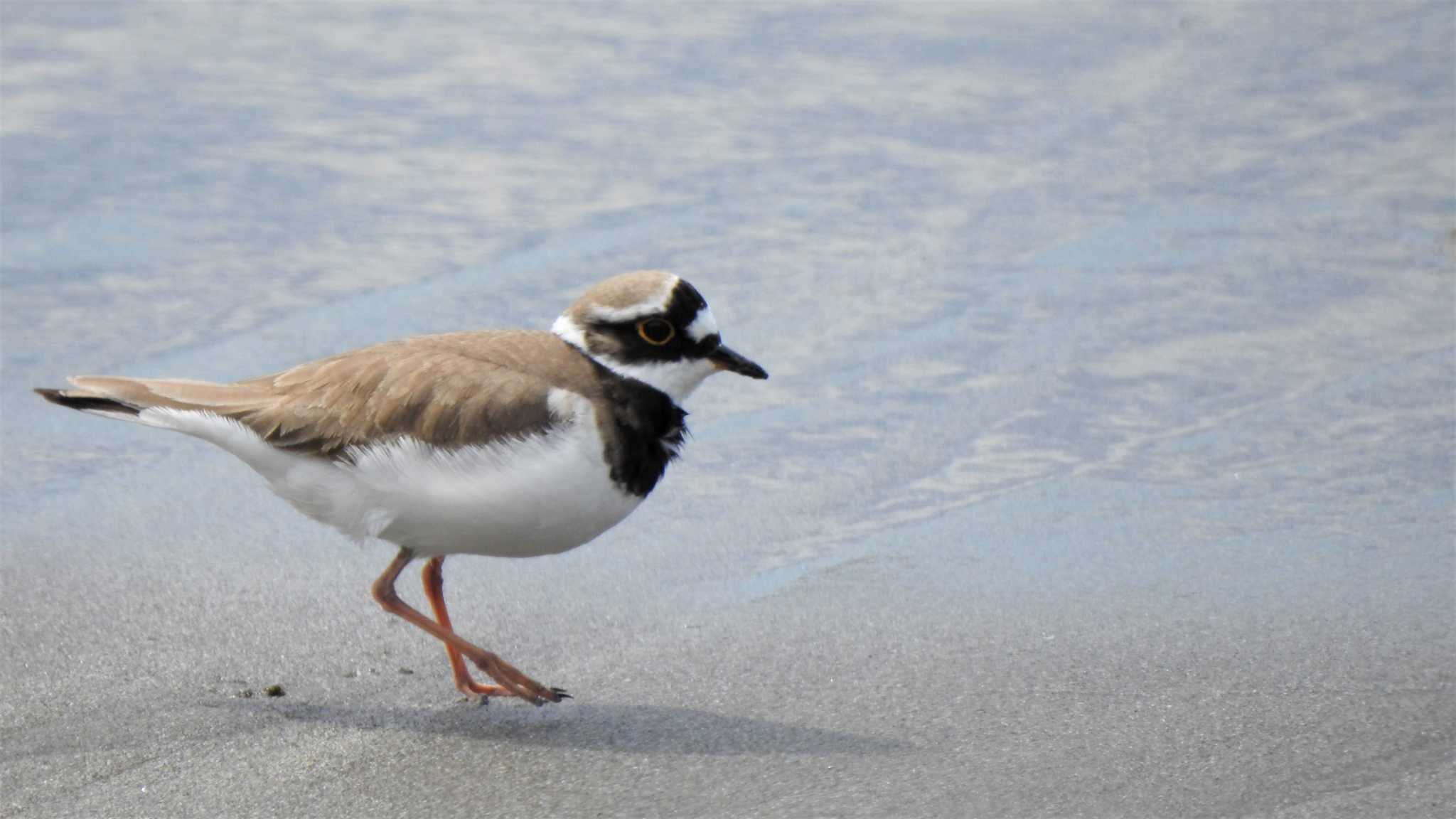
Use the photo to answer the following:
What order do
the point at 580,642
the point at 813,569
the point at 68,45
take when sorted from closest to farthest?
the point at 580,642 < the point at 813,569 < the point at 68,45

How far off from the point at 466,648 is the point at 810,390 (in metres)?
2.45

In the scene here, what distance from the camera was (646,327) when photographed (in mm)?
4605

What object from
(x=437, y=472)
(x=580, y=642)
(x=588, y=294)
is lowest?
(x=580, y=642)

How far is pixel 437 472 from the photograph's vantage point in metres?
4.45

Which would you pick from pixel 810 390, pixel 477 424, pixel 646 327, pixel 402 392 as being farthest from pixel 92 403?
pixel 810 390

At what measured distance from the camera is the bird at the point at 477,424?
14.5 ft

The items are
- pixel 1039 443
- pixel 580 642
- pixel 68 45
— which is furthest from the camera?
pixel 68 45

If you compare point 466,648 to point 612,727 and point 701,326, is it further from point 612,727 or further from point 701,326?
point 701,326

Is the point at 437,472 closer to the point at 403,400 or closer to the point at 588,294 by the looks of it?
the point at 403,400

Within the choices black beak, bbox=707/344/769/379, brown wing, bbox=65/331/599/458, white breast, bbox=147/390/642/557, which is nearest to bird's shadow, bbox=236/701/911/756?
white breast, bbox=147/390/642/557

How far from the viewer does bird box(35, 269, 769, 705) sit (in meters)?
4.42

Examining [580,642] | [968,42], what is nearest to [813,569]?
[580,642]

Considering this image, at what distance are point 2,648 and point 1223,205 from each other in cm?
600

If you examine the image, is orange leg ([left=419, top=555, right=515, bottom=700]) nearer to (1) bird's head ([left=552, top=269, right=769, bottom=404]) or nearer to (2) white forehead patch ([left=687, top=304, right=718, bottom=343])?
(1) bird's head ([left=552, top=269, right=769, bottom=404])
